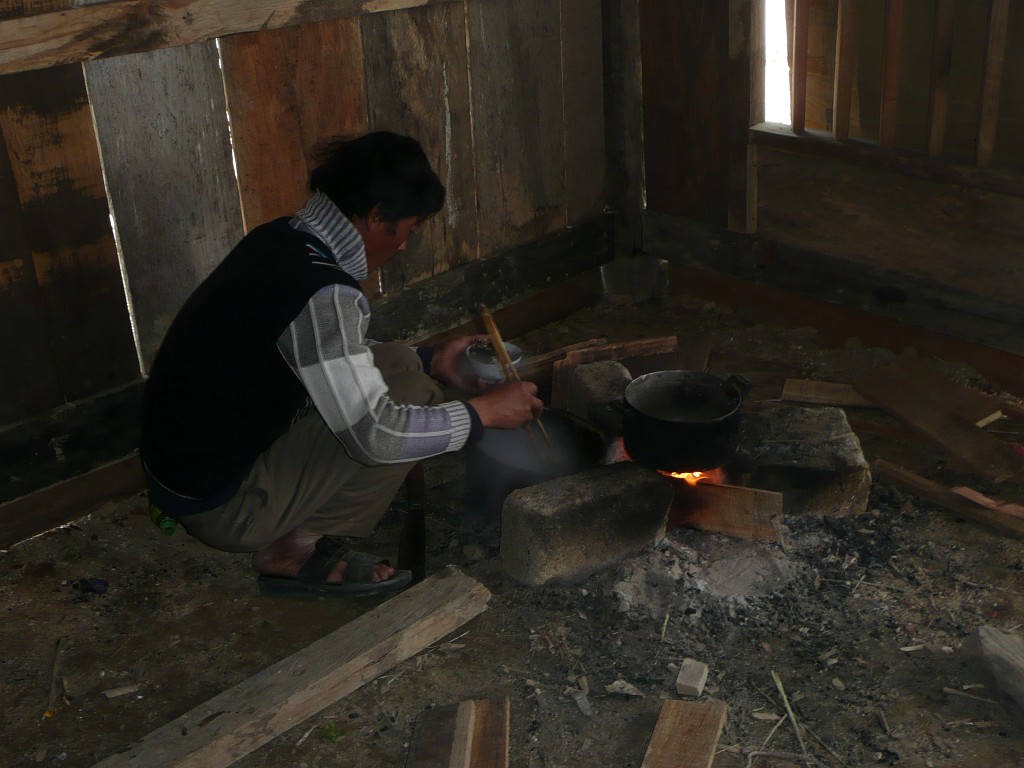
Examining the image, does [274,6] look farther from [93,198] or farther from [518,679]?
[518,679]

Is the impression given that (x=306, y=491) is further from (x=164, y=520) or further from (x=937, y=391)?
(x=937, y=391)

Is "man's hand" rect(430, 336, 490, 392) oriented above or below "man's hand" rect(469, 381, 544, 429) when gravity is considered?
below

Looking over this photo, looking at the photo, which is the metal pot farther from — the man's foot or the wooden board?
the wooden board

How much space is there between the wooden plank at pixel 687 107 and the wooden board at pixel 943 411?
1574 mm

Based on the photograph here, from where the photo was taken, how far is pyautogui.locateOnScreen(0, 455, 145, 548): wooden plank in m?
4.71

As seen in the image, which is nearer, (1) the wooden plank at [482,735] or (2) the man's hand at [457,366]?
(1) the wooden plank at [482,735]

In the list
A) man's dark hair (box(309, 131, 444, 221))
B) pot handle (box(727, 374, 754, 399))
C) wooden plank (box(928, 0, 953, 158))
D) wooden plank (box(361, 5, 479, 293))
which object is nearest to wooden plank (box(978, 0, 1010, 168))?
wooden plank (box(928, 0, 953, 158))

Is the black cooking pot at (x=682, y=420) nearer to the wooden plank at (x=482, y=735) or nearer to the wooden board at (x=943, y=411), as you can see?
the wooden plank at (x=482, y=735)

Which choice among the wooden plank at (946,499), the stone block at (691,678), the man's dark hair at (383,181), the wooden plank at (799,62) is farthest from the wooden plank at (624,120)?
the stone block at (691,678)

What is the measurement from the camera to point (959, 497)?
4629 millimetres

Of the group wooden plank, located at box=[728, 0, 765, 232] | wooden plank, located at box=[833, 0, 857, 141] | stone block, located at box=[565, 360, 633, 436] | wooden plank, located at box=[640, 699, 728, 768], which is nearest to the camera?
wooden plank, located at box=[640, 699, 728, 768]

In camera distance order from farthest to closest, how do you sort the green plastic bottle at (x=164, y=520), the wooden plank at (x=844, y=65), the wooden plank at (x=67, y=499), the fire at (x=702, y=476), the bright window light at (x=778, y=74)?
the bright window light at (x=778, y=74)
the wooden plank at (x=844, y=65)
the wooden plank at (x=67, y=499)
the fire at (x=702, y=476)
the green plastic bottle at (x=164, y=520)

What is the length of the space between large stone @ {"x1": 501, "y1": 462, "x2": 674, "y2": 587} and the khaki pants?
50cm

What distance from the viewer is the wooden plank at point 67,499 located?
4.71 m
